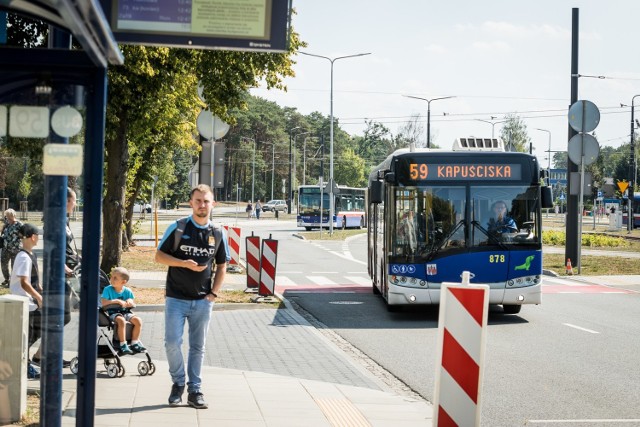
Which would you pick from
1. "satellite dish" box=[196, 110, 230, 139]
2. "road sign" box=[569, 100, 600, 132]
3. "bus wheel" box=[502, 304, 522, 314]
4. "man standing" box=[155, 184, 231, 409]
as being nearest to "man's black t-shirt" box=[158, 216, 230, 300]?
"man standing" box=[155, 184, 231, 409]

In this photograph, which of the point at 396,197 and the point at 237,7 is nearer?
the point at 237,7

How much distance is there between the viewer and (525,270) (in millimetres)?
15531

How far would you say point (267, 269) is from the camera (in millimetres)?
18219

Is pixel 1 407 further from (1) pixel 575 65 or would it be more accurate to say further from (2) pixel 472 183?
(1) pixel 575 65

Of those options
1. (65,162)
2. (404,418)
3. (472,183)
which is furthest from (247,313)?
(65,162)

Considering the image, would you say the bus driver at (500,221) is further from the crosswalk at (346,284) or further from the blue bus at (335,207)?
the blue bus at (335,207)

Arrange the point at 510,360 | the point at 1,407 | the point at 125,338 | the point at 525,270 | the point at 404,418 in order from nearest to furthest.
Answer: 1. the point at 1,407
2. the point at 404,418
3. the point at 125,338
4. the point at 510,360
5. the point at 525,270

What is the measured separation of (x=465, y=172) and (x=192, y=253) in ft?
27.5

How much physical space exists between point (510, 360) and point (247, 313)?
6.14 metres

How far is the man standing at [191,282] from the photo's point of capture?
26.1 feet

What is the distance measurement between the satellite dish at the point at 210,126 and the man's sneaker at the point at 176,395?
30.4 feet

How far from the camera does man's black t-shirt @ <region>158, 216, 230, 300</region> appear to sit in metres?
7.95

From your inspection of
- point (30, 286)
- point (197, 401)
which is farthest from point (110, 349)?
point (197, 401)

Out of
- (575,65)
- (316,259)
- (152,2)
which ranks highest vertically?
(575,65)
